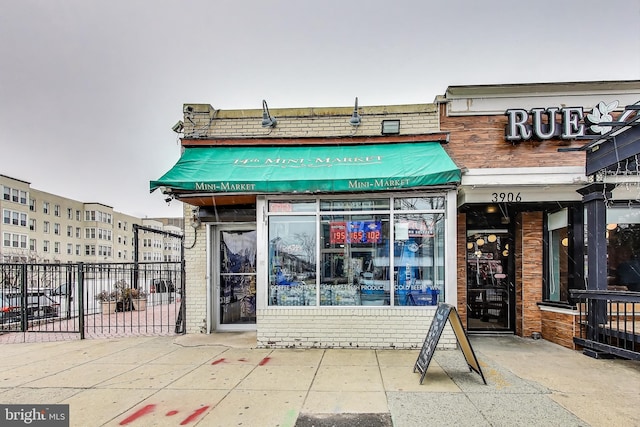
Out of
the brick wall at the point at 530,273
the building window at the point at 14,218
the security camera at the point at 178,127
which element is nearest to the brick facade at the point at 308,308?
the security camera at the point at 178,127

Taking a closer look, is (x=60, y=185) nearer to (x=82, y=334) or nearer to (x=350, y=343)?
(x=82, y=334)

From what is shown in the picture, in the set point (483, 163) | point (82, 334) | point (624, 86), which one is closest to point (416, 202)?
point (483, 163)

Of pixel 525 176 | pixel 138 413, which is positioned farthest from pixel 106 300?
pixel 525 176

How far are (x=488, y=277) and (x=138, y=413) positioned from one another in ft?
24.3

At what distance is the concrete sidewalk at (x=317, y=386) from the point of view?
3996 millimetres

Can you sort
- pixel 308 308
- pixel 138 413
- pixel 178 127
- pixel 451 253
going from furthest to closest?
pixel 178 127 < pixel 308 308 < pixel 451 253 < pixel 138 413

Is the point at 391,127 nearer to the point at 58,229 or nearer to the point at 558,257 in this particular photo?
the point at 558,257

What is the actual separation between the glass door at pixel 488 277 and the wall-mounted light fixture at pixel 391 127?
9.70 ft

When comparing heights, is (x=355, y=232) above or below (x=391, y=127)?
below

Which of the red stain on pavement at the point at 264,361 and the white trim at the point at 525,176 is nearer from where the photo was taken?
the red stain on pavement at the point at 264,361

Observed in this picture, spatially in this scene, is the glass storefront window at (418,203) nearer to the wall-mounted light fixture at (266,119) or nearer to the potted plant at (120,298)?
the wall-mounted light fixture at (266,119)

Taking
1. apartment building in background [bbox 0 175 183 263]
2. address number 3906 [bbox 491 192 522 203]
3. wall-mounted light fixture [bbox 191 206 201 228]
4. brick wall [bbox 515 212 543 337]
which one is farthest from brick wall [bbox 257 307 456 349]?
apartment building in background [bbox 0 175 183 263]

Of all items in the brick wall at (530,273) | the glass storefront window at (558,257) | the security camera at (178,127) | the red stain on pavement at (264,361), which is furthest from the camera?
the security camera at (178,127)

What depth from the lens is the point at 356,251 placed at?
723 centimetres
